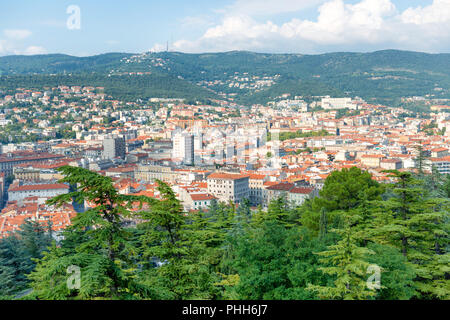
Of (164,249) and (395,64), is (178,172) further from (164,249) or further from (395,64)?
(395,64)

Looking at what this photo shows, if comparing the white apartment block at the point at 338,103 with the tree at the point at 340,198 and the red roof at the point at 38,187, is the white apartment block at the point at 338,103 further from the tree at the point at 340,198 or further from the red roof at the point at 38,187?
the tree at the point at 340,198

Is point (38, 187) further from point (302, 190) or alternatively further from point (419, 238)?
point (419, 238)

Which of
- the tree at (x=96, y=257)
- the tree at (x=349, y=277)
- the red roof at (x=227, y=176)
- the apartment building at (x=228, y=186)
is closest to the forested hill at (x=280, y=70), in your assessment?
the red roof at (x=227, y=176)

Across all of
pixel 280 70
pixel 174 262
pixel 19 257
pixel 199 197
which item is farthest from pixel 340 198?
pixel 280 70

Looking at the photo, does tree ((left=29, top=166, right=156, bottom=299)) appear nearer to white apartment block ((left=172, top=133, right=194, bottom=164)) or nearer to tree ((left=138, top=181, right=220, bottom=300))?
tree ((left=138, top=181, right=220, bottom=300))

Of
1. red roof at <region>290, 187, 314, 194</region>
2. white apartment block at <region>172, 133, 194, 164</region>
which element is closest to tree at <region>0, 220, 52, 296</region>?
red roof at <region>290, 187, 314, 194</region>

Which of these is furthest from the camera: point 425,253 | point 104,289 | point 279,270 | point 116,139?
point 116,139

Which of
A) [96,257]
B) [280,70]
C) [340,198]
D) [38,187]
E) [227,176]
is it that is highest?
[280,70]

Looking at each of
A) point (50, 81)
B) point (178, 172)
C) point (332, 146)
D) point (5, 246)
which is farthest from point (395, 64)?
point (5, 246)
